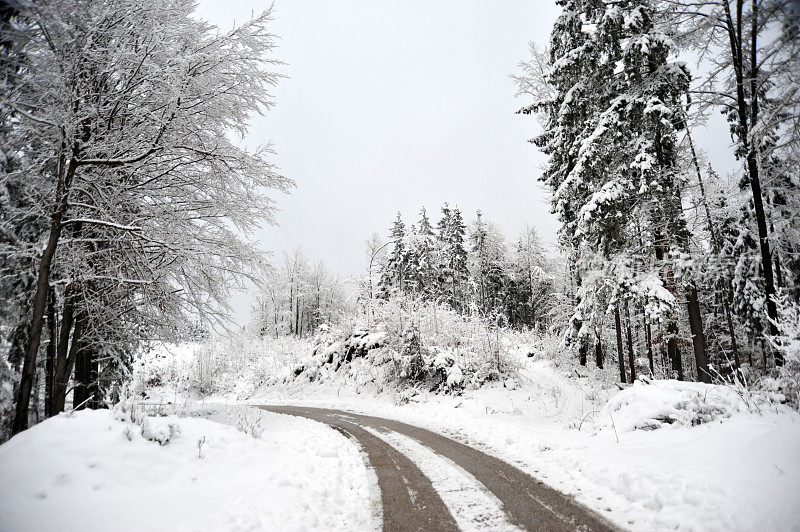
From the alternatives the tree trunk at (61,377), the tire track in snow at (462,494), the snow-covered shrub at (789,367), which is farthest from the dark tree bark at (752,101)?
the tree trunk at (61,377)

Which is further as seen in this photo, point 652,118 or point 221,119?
point 652,118

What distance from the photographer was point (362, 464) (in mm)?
6562

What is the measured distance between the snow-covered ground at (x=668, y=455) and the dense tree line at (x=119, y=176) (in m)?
7.04

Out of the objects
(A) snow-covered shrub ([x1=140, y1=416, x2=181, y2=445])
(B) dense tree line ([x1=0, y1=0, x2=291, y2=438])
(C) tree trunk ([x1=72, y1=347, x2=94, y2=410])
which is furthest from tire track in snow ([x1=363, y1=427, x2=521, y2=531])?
(C) tree trunk ([x1=72, y1=347, x2=94, y2=410])

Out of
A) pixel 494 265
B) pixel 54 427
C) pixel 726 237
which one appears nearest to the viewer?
pixel 54 427

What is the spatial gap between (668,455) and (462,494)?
3.24m

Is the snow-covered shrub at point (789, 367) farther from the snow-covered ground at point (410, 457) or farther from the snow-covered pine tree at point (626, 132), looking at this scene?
the snow-covered pine tree at point (626, 132)

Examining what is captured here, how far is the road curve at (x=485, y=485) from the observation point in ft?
13.1

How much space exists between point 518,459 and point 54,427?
6.98m

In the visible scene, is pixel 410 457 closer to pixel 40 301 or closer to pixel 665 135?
pixel 40 301

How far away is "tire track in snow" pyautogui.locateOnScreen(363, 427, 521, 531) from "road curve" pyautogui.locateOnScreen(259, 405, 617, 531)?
10 cm

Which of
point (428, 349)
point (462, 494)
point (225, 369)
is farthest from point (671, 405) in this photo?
point (225, 369)

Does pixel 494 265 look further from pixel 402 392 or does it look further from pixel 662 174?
pixel 662 174

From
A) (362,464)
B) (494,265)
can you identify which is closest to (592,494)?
(362,464)
